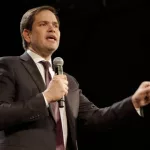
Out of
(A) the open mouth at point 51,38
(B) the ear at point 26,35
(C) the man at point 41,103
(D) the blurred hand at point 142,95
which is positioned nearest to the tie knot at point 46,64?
(C) the man at point 41,103

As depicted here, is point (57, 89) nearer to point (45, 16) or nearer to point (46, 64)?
point (46, 64)

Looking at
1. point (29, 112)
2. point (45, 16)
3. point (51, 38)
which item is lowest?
point (29, 112)

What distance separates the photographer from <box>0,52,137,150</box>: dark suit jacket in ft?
5.40

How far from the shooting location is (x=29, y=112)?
1641 millimetres

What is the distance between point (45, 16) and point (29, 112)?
0.70 meters

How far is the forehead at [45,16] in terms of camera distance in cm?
209

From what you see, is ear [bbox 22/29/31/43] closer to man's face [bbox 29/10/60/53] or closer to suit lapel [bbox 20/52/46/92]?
man's face [bbox 29/10/60/53]

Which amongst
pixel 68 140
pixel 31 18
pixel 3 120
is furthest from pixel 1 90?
pixel 31 18

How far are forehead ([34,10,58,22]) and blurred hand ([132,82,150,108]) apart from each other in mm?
713

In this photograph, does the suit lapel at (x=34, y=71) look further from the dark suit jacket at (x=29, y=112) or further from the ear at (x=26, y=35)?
the ear at (x=26, y=35)

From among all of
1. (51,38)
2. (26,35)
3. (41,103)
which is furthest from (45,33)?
(41,103)

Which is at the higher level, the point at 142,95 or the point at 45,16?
the point at 45,16

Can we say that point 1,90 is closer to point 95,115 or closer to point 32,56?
point 32,56

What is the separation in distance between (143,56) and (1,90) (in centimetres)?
260
